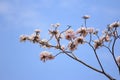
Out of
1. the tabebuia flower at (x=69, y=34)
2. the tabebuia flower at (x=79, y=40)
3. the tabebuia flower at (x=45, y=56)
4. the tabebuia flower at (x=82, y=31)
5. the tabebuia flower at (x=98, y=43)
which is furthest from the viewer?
the tabebuia flower at (x=98, y=43)

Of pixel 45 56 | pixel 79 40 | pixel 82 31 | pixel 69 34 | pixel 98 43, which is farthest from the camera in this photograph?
pixel 98 43

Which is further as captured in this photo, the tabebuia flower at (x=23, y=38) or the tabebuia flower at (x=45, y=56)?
the tabebuia flower at (x=23, y=38)

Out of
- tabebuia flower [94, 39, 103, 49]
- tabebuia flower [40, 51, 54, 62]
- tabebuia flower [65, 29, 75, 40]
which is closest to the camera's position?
tabebuia flower [40, 51, 54, 62]

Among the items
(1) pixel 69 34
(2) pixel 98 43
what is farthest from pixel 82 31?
(2) pixel 98 43

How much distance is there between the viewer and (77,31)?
14844mm

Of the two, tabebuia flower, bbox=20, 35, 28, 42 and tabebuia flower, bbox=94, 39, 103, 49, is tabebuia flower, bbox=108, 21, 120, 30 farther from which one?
tabebuia flower, bbox=20, 35, 28, 42

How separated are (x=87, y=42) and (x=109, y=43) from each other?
1186mm

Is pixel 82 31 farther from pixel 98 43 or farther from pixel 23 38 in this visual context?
pixel 23 38

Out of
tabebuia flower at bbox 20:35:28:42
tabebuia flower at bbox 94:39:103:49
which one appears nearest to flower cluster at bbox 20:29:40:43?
tabebuia flower at bbox 20:35:28:42

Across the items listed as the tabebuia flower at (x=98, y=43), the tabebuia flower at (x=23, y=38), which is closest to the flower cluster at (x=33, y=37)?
the tabebuia flower at (x=23, y=38)

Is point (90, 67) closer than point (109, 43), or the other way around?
point (90, 67)

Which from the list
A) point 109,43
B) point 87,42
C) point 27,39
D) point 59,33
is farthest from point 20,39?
point 109,43

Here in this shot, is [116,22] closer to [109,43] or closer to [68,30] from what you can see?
[109,43]

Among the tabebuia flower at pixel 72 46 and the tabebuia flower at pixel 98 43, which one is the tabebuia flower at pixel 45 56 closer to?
the tabebuia flower at pixel 72 46
